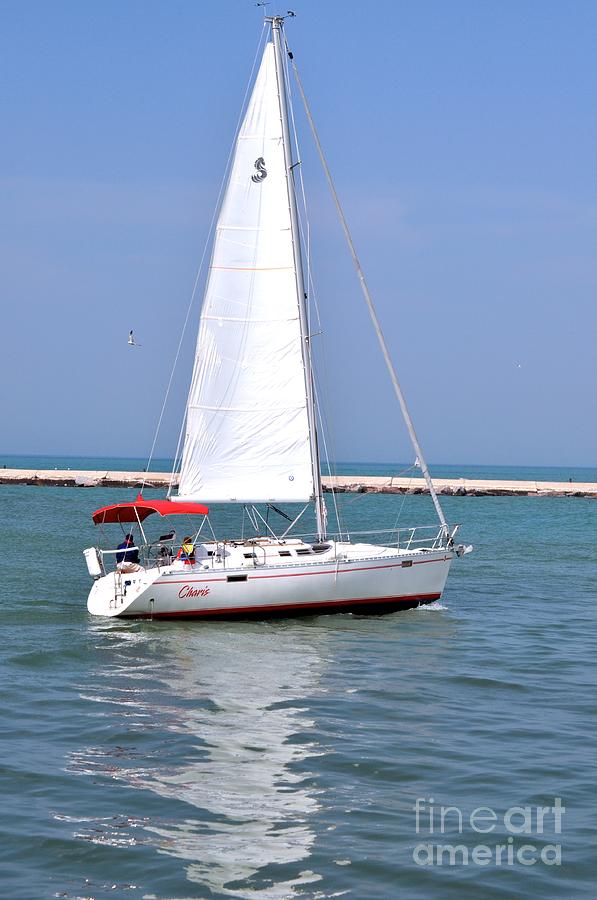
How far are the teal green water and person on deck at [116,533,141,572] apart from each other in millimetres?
1484

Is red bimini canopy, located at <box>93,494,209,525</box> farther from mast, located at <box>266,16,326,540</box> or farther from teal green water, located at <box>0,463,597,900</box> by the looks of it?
mast, located at <box>266,16,326,540</box>

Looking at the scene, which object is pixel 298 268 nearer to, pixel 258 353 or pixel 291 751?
pixel 258 353

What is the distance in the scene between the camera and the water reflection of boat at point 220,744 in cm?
1077

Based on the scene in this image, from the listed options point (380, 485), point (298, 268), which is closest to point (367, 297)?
point (298, 268)

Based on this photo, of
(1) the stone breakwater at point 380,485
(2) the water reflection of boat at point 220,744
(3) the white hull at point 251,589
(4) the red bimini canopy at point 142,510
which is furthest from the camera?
(1) the stone breakwater at point 380,485

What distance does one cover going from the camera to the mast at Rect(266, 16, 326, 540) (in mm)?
27438

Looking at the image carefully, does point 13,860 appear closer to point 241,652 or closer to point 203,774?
point 203,774

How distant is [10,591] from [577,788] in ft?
69.0

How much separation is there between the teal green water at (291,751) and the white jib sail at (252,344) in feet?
14.3

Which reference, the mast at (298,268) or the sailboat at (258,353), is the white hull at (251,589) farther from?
the mast at (298,268)

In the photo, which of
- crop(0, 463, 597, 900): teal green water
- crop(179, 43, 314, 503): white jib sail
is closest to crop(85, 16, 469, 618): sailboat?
crop(179, 43, 314, 503): white jib sail

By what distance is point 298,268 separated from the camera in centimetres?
2758

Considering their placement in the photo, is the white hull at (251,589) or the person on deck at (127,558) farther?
the person on deck at (127,558)

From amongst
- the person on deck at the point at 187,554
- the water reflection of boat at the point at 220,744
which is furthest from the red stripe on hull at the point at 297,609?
the person on deck at the point at 187,554
